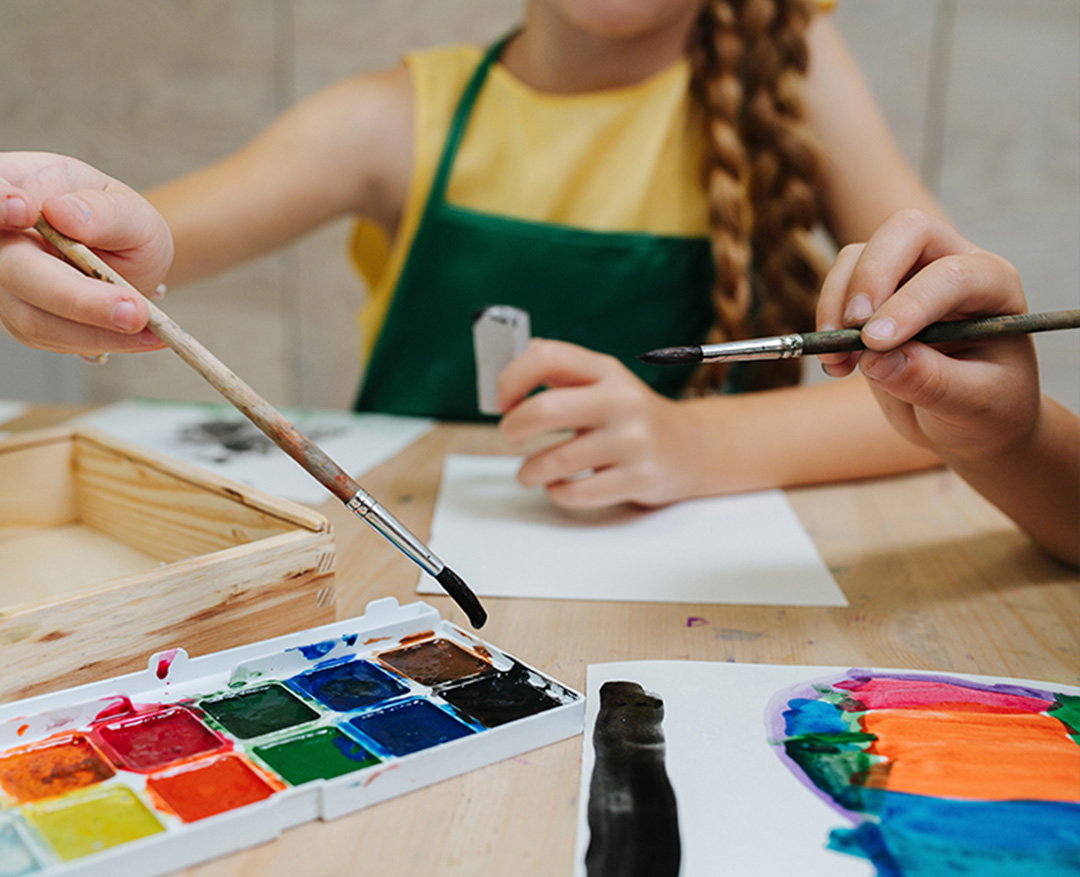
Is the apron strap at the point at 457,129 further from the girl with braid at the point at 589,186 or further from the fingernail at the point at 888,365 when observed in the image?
the fingernail at the point at 888,365

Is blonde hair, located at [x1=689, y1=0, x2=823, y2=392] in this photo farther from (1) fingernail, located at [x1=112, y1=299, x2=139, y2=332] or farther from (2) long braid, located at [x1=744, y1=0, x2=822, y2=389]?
(1) fingernail, located at [x1=112, y1=299, x2=139, y2=332]

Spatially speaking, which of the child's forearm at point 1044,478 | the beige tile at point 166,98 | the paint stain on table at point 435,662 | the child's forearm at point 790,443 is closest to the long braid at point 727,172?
the child's forearm at point 790,443

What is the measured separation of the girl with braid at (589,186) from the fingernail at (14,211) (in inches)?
21.8

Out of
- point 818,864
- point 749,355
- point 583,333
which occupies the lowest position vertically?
point 818,864

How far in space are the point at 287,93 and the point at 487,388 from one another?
141 centimetres

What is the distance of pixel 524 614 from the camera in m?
0.50

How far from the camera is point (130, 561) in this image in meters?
0.54

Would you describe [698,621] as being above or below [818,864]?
above

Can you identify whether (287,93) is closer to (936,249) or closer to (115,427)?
(115,427)

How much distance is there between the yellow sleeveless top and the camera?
3.44ft

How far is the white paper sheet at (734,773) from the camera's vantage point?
0.99 feet

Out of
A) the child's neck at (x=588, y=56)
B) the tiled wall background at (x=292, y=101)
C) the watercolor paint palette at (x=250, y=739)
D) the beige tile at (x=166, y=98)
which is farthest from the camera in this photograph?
the beige tile at (x=166, y=98)

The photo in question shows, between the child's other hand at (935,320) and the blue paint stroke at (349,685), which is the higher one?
the child's other hand at (935,320)

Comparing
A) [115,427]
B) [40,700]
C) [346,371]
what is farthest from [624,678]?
[346,371]
